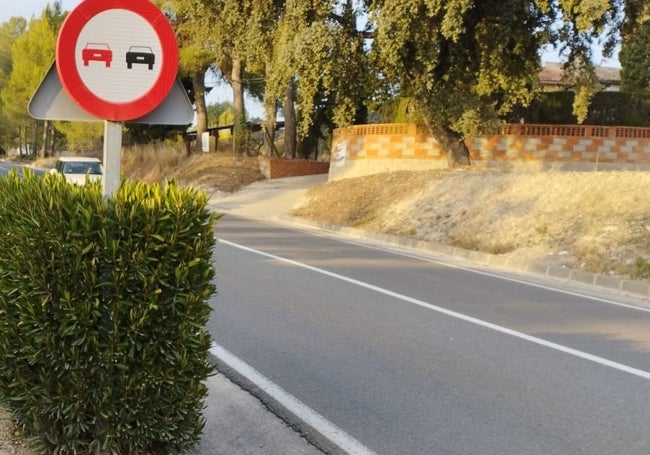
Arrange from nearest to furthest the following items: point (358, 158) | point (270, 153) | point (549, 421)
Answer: point (549, 421)
point (358, 158)
point (270, 153)

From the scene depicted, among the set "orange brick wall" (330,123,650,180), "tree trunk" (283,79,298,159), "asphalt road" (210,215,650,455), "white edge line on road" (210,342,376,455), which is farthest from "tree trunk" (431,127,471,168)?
"white edge line on road" (210,342,376,455)

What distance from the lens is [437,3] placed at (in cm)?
1508

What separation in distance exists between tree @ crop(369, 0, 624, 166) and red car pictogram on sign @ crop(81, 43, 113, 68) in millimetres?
13176

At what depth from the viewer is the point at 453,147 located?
19906 millimetres

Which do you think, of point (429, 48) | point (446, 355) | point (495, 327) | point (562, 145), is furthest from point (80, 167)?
point (446, 355)

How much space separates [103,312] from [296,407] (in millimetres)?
1933

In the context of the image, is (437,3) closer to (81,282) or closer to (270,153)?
(81,282)

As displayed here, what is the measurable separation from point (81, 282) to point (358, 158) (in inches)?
812

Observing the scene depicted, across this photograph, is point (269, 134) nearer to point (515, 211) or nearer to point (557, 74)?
point (515, 211)

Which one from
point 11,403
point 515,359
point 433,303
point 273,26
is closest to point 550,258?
point 433,303

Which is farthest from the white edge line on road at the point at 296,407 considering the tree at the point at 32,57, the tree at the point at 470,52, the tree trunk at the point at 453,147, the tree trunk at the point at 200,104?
the tree at the point at 32,57

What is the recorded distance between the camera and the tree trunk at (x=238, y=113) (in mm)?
30525

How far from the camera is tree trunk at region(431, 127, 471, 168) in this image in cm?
1981

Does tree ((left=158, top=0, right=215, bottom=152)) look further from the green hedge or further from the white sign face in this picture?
the green hedge
